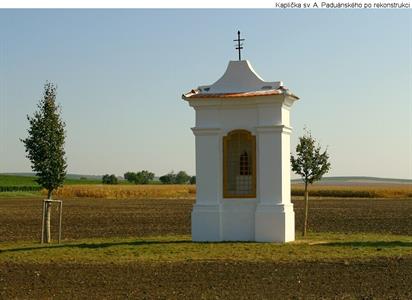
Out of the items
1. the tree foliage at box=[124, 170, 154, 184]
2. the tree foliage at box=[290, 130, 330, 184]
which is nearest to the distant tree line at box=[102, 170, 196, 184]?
the tree foliage at box=[124, 170, 154, 184]

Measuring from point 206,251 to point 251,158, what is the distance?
147 inches

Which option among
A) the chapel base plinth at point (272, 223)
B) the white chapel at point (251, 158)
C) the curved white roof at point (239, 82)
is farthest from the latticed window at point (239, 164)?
the curved white roof at point (239, 82)

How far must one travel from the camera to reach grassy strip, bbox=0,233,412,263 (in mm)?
15555

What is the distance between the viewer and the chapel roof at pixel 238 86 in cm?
1906

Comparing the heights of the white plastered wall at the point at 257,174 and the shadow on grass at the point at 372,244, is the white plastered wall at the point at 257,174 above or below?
above

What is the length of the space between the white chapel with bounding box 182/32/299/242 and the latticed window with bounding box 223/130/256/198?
28mm

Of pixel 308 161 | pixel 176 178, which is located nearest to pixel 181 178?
pixel 176 178

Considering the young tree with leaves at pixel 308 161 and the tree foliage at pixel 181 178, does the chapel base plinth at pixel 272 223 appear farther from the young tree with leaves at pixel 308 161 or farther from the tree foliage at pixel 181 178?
the tree foliage at pixel 181 178

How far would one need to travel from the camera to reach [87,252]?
1703cm

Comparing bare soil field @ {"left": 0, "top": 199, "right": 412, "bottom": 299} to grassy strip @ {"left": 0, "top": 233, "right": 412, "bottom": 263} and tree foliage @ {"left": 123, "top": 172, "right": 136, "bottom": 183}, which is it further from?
tree foliage @ {"left": 123, "top": 172, "right": 136, "bottom": 183}

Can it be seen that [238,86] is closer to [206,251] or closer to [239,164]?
[239,164]

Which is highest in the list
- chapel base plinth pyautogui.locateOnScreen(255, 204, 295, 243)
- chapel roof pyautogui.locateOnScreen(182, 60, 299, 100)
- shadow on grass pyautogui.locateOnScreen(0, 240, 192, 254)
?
chapel roof pyautogui.locateOnScreen(182, 60, 299, 100)

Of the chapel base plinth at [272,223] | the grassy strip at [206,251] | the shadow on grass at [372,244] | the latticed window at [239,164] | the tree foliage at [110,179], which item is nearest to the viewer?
the grassy strip at [206,251]

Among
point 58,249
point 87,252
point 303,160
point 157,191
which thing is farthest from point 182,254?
point 157,191
